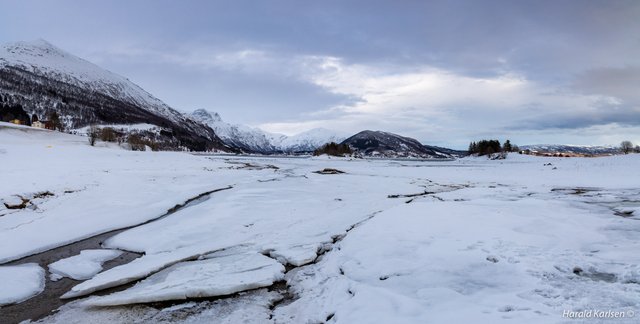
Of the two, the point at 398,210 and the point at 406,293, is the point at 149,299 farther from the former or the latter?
the point at 398,210

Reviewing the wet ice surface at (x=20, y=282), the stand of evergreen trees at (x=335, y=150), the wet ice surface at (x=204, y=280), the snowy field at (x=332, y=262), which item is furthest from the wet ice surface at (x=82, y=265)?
the stand of evergreen trees at (x=335, y=150)

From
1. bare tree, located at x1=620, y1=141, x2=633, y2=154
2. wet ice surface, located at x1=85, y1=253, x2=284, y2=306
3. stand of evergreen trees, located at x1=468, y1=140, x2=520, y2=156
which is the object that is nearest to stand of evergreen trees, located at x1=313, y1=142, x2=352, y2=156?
stand of evergreen trees, located at x1=468, y1=140, x2=520, y2=156

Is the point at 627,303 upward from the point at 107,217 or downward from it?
upward

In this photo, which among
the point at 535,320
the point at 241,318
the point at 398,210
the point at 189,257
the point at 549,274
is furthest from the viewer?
the point at 398,210

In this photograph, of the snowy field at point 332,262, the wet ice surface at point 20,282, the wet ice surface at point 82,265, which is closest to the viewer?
the snowy field at point 332,262

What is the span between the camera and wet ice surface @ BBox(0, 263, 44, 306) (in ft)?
25.5

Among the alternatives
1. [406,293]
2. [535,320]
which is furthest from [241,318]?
[535,320]

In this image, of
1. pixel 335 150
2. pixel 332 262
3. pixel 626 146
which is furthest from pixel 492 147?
pixel 332 262

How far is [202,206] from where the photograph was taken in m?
18.6

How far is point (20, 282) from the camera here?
27.9ft

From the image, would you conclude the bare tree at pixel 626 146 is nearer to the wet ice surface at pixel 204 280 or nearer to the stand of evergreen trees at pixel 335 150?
the stand of evergreen trees at pixel 335 150

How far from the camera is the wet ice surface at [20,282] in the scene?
7.78 meters

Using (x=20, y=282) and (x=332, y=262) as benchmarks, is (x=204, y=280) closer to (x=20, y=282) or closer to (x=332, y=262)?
(x=332, y=262)

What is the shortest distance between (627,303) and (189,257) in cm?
1026
